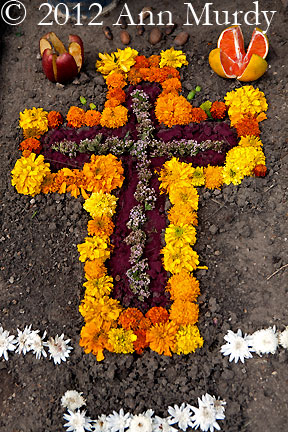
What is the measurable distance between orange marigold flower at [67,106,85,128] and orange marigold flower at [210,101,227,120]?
4.03ft

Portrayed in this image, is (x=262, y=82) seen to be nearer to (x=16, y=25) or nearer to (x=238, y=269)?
(x=238, y=269)

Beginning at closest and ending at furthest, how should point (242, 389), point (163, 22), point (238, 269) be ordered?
point (242, 389)
point (238, 269)
point (163, 22)

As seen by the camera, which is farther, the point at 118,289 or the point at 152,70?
the point at 152,70

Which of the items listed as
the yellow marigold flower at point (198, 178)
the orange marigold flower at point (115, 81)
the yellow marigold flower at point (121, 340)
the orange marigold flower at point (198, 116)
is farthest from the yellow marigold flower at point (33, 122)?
the yellow marigold flower at point (121, 340)

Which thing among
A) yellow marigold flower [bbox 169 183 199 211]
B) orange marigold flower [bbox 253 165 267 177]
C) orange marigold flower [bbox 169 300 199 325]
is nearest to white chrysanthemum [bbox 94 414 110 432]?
orange marigold flower [bbox 169 300 199 325]

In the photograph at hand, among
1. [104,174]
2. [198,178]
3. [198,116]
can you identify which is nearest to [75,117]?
[104,174]

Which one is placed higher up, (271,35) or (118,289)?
(271,35)

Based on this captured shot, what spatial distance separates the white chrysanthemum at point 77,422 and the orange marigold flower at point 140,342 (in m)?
0.57

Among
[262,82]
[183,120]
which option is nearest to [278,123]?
[262,82]

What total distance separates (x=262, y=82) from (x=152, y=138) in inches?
48.1

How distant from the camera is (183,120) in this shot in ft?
14.4

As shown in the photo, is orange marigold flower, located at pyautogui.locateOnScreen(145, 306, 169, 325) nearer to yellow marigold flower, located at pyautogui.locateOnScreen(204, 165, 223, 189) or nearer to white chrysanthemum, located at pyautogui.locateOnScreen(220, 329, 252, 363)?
white chrysanthemum, located at pyautogui.locateOnScreen(220, 329, 252, 363)

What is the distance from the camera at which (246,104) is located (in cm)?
433

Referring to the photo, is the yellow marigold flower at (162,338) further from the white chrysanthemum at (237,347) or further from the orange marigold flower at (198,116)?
the orange marigold flower at (198,116)
